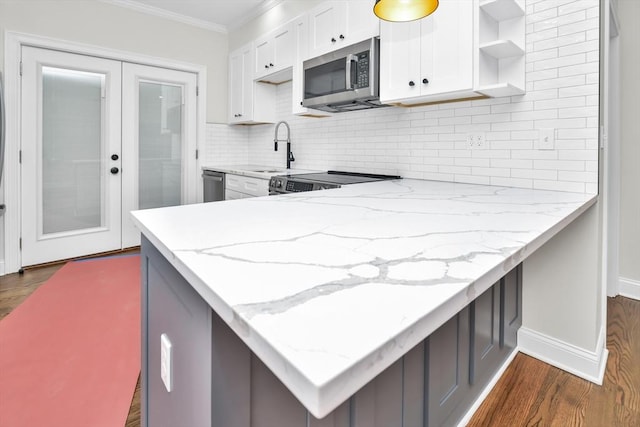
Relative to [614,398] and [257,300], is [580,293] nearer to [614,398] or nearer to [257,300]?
[614,398]

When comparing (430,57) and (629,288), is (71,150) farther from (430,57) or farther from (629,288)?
(629,288)

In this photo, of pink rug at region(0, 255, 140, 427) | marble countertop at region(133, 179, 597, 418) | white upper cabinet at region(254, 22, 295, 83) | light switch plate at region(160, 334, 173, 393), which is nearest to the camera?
marble countertop at region(133, 179, 597, 418)

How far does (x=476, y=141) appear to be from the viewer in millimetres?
2262

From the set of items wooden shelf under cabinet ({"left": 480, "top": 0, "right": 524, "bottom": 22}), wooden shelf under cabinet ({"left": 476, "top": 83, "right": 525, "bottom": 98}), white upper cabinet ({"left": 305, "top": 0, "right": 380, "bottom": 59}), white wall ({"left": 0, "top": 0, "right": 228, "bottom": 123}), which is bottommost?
wooden shelf under cabinet ({"left": 476, "top": 83, "right": 525, "bottom": 98})

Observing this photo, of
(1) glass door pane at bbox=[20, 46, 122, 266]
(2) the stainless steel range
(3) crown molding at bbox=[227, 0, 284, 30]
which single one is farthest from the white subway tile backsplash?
(1) glass door pane at bbox=[20, 46, 122, 266]

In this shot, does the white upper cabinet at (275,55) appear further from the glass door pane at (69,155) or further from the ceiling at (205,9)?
the glass door pane at (69,155)

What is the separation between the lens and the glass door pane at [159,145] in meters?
4.07

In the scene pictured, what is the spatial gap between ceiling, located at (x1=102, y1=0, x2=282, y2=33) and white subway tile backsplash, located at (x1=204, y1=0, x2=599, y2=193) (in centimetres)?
188

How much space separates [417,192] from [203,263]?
52.7 inches

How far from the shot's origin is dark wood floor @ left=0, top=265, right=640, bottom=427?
1.55 meters

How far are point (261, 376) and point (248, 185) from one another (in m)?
2.91

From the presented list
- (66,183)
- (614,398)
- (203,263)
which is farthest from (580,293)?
(66,183)

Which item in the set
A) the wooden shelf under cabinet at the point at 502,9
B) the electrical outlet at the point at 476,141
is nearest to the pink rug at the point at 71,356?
the electrical outlet at the point at 476,141

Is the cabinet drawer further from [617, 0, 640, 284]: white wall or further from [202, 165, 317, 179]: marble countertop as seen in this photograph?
[617, 0, 640, 284]: white wall
